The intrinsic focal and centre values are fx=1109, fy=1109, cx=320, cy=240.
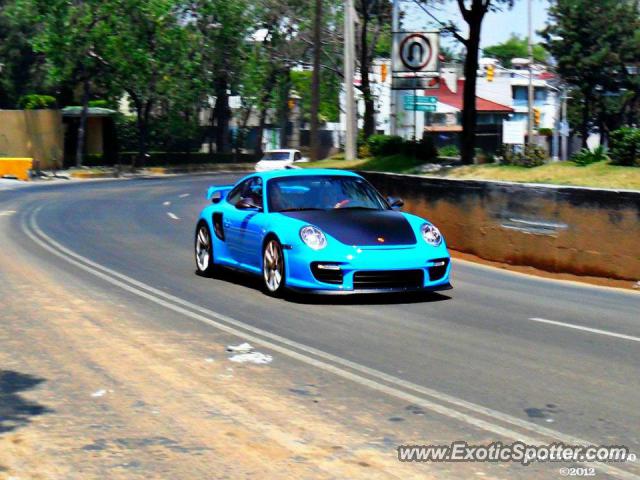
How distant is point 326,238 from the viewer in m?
12.1

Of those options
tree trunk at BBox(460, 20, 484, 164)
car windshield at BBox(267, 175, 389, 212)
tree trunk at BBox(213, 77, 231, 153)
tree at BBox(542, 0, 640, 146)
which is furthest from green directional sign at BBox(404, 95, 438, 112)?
tree at BBox(542, 0, 640, 146)

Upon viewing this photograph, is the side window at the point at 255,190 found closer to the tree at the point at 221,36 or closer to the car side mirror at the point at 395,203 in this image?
the car side mirror at the point at 395,203

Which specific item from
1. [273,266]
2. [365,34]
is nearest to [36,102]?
[365,34]

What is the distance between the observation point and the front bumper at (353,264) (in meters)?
11.9

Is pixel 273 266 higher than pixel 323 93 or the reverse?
the reverse

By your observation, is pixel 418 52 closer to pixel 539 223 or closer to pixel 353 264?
pixel 539 223

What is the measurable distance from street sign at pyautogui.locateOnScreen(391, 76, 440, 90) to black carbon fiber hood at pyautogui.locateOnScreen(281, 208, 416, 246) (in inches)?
674

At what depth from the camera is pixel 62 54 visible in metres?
56.5

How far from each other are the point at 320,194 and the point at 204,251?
2.21 m

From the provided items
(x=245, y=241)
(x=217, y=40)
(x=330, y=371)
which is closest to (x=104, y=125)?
(x=217, y=40)

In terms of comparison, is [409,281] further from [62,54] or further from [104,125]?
[104,125]

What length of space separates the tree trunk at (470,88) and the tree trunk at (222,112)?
44.4 metres

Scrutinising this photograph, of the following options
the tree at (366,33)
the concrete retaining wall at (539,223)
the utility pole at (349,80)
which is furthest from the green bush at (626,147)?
the tree at (366,33)

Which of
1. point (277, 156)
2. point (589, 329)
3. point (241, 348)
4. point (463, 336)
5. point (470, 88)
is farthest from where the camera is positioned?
point (277, 156)
